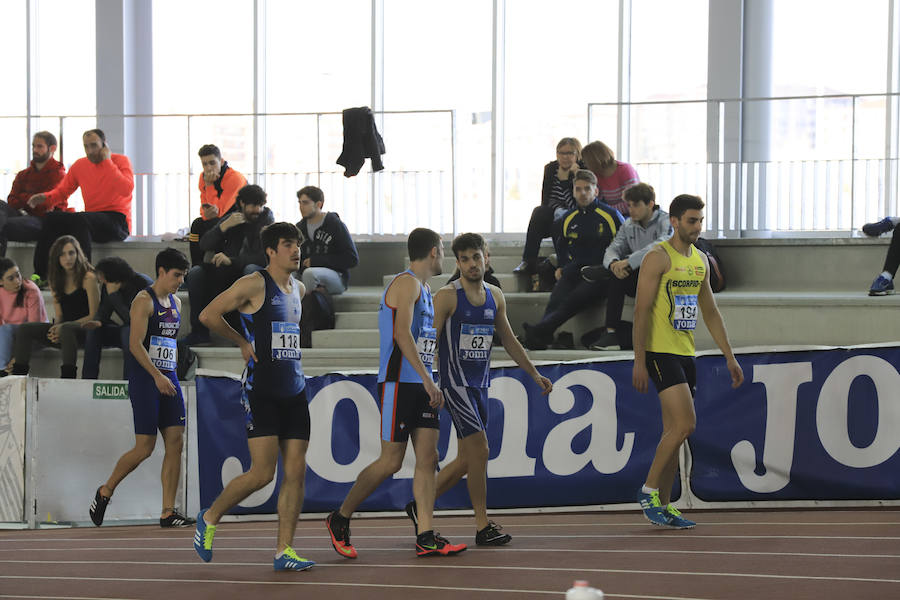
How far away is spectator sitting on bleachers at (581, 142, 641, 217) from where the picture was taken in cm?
1070

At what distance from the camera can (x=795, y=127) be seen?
551 inches

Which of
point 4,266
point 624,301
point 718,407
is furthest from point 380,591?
point 4,266

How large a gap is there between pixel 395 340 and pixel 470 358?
530 mm

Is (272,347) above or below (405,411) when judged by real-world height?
above

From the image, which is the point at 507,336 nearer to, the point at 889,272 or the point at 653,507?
the point at 653,507

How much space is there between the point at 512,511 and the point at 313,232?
4.10 m

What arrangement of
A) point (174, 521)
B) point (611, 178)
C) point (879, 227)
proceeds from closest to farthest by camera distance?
point (174, 521)
point (611, 178)
point (879, 227)

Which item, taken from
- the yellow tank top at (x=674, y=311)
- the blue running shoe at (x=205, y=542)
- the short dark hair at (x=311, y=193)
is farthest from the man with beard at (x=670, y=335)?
the short dark hair at (x=311, y=193)

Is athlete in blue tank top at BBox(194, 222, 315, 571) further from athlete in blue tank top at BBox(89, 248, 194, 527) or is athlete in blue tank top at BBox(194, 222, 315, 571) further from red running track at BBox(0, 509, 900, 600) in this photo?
athlete in blue tank top at BBox(89, 248, 194, 527)

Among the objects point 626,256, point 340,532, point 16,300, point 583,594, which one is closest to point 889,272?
point 626,256

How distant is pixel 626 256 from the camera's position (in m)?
9.96

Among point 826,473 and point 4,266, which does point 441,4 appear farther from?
point 826,473

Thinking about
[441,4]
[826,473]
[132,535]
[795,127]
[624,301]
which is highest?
[441,4]

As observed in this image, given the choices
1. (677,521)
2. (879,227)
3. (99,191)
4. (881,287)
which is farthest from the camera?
(99,191)
